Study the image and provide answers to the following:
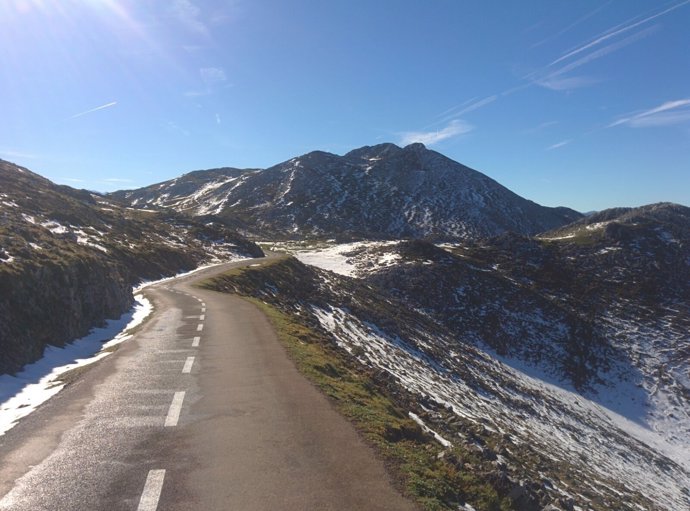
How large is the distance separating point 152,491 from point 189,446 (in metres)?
1.80

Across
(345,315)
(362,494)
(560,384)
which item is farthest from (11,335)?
(560,384)

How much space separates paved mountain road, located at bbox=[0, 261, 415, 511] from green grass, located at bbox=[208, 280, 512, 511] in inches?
17.5

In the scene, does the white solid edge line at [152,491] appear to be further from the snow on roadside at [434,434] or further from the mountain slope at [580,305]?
the mountain slope at [580,305]

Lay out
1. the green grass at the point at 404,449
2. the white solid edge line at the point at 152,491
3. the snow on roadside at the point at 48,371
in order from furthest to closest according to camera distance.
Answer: the snow on roadside at the point at 48,371 < the green grass at the point at 404,449 < the white solid edge line at the point at 152,491

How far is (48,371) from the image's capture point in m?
15.6

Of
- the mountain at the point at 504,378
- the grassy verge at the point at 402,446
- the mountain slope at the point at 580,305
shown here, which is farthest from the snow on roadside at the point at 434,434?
the mountain slope at the point at 580,305

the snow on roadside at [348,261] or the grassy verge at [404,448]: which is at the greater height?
the snow on roadside at [348,261]

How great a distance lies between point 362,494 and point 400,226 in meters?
191

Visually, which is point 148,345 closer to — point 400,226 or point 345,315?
point 345,315

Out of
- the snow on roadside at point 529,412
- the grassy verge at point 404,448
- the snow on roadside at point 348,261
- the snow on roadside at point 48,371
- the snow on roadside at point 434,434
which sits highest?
the snow on roadside at point 348,261

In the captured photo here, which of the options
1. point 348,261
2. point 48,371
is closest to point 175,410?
point 48,371

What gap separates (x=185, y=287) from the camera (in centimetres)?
3978

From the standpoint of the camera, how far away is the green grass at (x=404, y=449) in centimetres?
835

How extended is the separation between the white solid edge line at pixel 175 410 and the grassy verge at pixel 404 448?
162 inches
